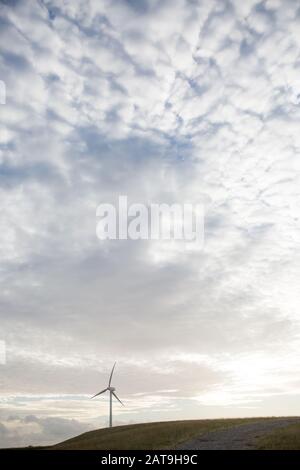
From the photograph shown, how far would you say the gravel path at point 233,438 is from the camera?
46150 millimetres

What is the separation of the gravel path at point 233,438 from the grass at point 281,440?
3.98ft

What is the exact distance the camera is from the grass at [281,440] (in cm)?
4115

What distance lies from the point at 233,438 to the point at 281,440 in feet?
26.6

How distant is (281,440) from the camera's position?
144 ft

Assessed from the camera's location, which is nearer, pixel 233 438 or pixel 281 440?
pixel 281 440

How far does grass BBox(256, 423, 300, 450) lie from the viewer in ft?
135

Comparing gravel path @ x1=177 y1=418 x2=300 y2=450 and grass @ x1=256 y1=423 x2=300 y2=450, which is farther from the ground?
grass @ x1=256 y1=423 x2=300 y2=450

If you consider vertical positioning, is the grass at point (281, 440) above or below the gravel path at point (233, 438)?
above

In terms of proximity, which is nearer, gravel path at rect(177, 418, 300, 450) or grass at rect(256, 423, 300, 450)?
grass at rect(256, 423, 300, 450)

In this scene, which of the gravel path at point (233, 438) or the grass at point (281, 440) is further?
the gravel path at point (233, 438)

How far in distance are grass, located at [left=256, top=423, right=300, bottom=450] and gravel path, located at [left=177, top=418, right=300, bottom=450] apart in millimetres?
1212
